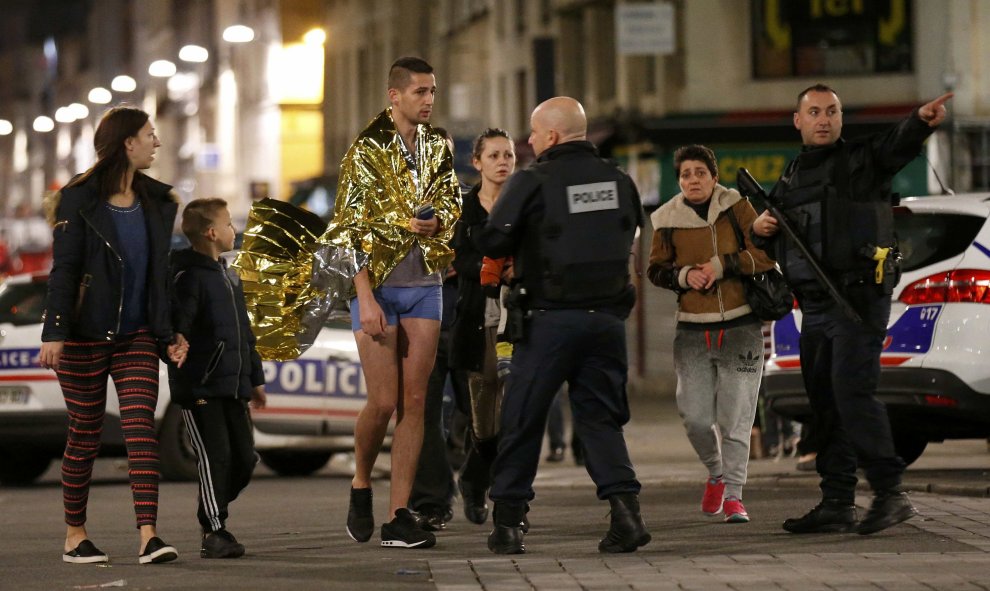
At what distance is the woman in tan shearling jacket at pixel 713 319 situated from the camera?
33.2 ft

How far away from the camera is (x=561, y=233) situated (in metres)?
8.65

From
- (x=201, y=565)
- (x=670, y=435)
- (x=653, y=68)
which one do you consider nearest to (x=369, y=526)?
(x=201, y=565)

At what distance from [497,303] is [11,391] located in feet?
17.9

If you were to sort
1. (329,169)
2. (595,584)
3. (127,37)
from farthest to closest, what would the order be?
(127,37), (329,169), (595,584)

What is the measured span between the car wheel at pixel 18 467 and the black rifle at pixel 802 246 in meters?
7.52

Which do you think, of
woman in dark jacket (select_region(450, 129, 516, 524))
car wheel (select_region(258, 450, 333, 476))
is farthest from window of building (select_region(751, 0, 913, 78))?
woman in dark jacket (select_region(450, 129, 516, 524))

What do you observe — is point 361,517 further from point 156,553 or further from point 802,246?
point 802,246

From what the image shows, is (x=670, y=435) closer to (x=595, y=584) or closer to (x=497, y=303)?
(x=497, y=303)

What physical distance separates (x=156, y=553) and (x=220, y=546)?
0.32m

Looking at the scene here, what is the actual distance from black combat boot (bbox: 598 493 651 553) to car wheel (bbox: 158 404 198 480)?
6.45 m

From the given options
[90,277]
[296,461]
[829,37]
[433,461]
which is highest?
[829,37]

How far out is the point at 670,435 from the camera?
19.4 meters

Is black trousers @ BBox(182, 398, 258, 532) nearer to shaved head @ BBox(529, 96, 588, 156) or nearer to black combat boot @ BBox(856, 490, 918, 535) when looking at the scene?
shaved head @ BBox(529, 96, 588, 156)

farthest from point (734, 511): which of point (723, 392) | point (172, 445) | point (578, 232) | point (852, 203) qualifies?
point (172, 445)
